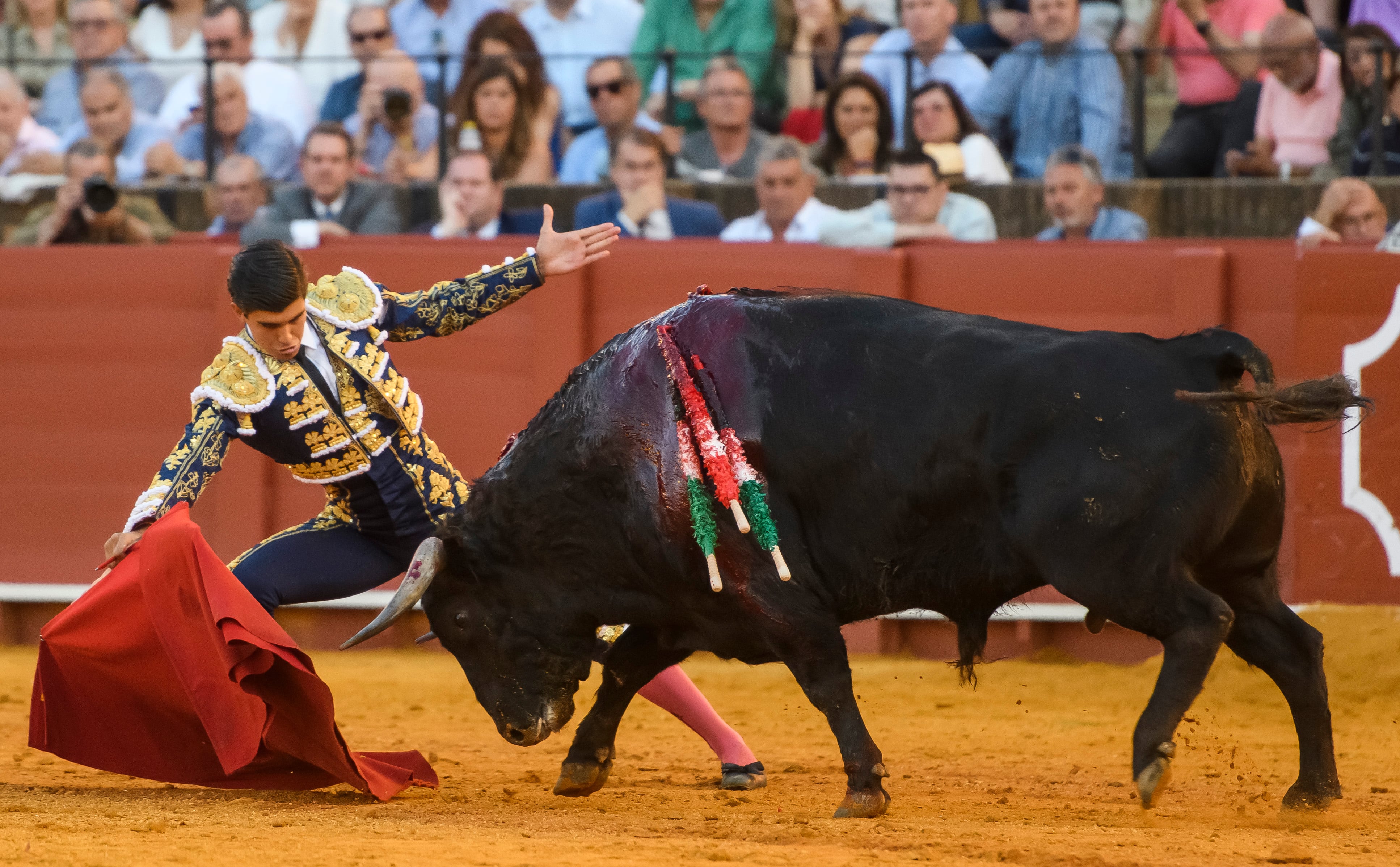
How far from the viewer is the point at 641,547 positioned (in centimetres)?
405

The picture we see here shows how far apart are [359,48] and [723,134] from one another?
212 cm

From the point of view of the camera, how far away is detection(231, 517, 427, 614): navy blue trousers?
14.3 ft

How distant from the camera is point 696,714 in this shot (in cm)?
466

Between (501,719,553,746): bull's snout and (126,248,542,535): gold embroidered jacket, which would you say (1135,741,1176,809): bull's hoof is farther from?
(126,248,542,535): gold embroidered jacket

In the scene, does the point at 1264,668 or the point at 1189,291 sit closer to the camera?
the point at 1264,668

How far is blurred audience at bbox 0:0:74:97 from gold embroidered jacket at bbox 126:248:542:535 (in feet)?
21.0

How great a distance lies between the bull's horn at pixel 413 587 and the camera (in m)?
4.08

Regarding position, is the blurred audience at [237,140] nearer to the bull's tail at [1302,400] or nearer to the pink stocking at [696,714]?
the pink stocking at [696,714]

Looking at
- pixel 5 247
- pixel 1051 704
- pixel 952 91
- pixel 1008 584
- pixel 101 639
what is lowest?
pixel 1051 704

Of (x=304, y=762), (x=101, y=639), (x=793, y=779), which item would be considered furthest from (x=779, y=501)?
(x=101, y=639)

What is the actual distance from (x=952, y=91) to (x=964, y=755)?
375cm

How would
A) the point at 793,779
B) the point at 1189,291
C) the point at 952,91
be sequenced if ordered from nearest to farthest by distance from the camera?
the point at 793,779, the point at 1189,291, the point at 952,91

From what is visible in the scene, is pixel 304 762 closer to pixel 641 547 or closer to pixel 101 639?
pixel 101 639

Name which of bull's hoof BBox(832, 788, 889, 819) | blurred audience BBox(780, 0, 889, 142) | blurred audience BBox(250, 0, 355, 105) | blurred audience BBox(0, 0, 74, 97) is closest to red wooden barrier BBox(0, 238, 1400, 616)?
blurred audience BBox(780, 0, 889, 142)
